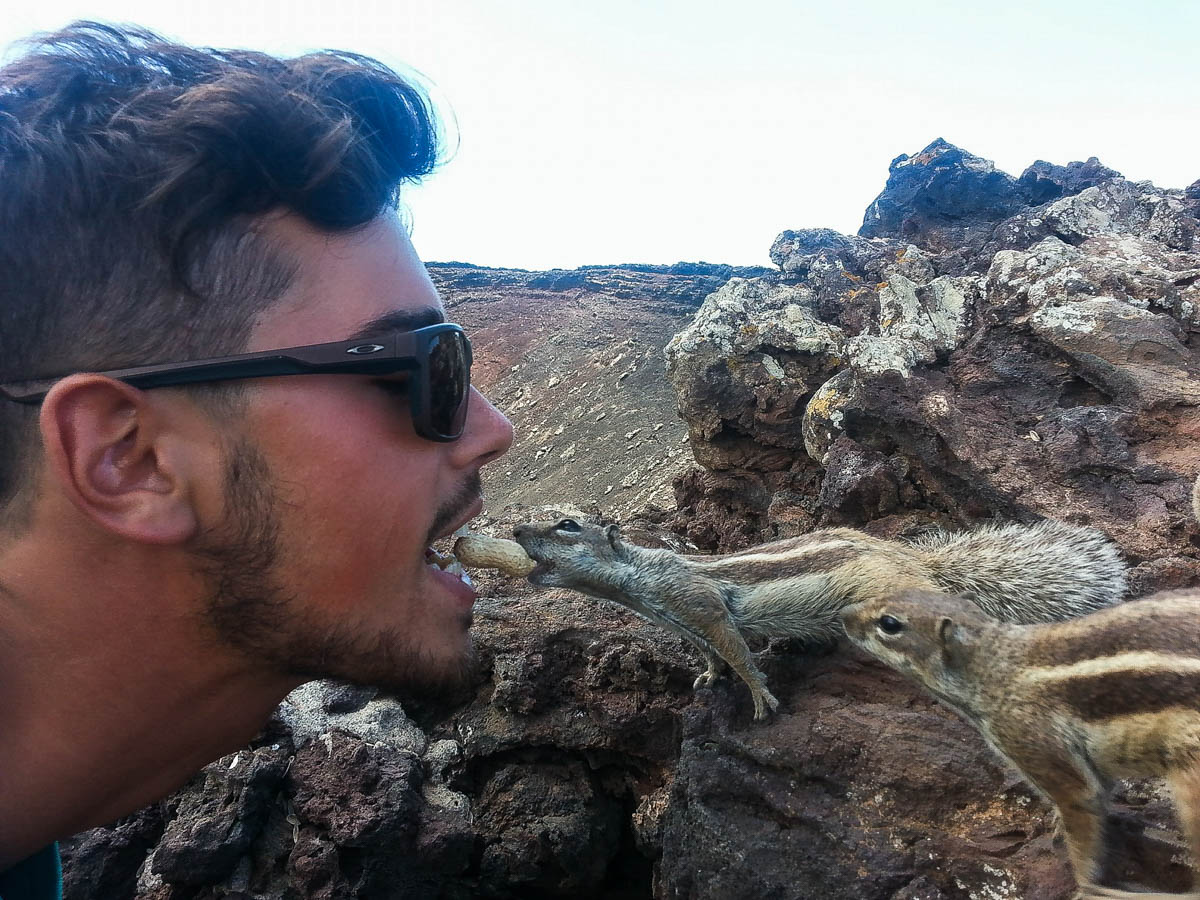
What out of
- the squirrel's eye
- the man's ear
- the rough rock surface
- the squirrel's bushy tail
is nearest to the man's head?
the man's ear

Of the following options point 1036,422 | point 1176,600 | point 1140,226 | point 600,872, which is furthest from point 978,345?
A: point 600,872

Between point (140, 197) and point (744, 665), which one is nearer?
point (140, 197)

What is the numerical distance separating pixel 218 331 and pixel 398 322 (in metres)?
0.42

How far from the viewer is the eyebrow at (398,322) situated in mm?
1896

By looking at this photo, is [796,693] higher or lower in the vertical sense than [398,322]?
lower

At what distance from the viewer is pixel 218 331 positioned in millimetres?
1734

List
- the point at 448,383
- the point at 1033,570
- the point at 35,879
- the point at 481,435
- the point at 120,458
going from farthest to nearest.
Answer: the point at 1033,570 < the point at 481,435 < the point at 35,879 < the point at 448,383 < the point at 120,458

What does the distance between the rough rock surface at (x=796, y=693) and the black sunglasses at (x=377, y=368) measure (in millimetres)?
1893

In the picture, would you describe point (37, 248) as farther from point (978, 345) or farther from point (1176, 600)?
point (978, 345)

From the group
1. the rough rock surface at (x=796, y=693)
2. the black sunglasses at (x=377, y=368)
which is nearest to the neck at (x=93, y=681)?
the black sunglasses at (x=377, y=368)

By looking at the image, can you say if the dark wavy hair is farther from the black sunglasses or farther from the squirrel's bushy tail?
the squirrel's bushy tail

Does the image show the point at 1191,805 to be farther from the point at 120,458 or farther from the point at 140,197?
the point at 140,197

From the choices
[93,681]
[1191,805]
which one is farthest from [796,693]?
[93,681]

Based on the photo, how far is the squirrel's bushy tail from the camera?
3.25m
